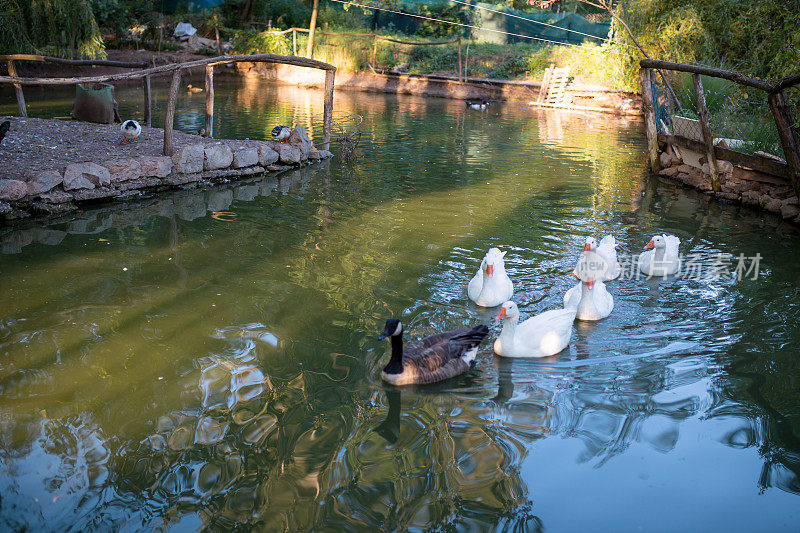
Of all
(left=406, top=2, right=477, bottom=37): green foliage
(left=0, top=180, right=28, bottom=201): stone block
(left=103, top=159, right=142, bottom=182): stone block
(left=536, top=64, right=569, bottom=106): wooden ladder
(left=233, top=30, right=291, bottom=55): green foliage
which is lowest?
(left=0, top=180, right=28, bottom=201): stone block

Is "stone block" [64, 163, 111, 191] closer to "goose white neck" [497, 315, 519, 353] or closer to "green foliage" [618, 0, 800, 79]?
"goose white neck" [497, 315, 519, 353]

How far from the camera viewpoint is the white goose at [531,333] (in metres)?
5.20

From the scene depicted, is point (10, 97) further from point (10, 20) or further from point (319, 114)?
point (319, 114)

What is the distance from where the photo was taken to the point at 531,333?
5.20 metres

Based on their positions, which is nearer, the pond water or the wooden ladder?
the pond water

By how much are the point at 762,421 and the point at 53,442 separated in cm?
500

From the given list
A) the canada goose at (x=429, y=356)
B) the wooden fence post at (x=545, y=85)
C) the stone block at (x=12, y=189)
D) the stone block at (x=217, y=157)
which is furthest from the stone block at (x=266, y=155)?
the wooden fence post at (x=545, y=85)

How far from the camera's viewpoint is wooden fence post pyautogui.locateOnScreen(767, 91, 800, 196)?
8117mm

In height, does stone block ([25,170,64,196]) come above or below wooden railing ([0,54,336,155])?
below

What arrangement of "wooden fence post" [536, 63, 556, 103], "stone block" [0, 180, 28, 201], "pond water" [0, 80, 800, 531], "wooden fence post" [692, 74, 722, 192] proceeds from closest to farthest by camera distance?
"pond water" [0, 80, 800, 531] → "stone block" [0, 180, 28, 201] → "wooden fence post" [692, 74, 722, 192] → "wooden fence post" [536, 63, 556, 103]

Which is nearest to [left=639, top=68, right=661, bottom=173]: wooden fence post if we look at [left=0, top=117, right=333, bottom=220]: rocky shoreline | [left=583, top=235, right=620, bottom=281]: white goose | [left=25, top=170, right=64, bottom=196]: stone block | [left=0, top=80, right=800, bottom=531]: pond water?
[left=0, top=80, right=800, bottom=531]: pond water

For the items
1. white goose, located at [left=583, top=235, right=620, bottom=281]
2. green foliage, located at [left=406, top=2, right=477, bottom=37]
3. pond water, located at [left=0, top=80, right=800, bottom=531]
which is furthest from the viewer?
green foliage, located at [left=406, top=2, right=477, bottom=37]

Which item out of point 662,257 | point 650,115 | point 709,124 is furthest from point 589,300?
point 650,115

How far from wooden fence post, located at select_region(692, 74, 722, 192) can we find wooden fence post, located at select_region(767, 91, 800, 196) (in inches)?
77.1
